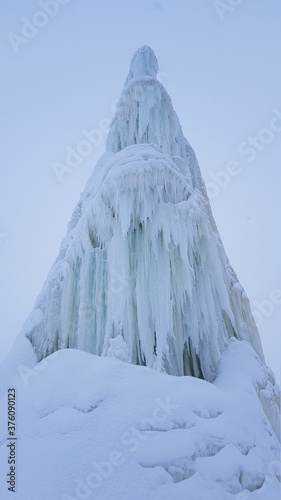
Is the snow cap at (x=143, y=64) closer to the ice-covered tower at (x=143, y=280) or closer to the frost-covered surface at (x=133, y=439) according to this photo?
the ice-covered tower at (x=143, y=280)

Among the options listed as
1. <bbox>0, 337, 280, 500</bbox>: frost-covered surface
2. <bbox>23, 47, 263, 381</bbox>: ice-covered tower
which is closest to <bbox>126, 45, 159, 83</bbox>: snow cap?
<bbox>23, 47, 263, 381</bbox>: ice-covered tower

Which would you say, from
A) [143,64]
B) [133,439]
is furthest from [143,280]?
[143,64]

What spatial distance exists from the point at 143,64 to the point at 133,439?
39.2 feet

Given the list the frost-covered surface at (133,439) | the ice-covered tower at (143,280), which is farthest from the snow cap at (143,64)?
the frost-covered surface at (133,439)

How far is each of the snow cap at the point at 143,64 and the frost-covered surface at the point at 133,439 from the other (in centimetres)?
1028

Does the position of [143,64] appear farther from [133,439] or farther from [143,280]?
[133,439]

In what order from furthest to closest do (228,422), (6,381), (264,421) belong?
1. (6,381)
2. (264,421)
3. (228,422)

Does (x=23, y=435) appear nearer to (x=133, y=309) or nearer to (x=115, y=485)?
(x=115, y=485)

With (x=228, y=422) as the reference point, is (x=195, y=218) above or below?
above

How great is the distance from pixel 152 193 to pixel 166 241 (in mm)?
1009

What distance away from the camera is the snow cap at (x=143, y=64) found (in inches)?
468

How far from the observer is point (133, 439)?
3.45m

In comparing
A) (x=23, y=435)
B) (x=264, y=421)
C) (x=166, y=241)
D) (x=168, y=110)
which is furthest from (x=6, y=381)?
(x=168, y=110)

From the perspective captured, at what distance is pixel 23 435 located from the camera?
376cm
